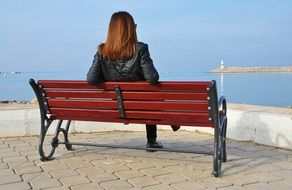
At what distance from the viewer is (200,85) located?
14.0 ft

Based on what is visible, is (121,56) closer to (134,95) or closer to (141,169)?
(134,95)

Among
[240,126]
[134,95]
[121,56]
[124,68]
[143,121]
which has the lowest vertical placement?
[240,126]

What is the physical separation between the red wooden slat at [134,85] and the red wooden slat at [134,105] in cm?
17

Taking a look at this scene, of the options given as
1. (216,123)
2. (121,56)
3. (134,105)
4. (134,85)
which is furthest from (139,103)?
(216,123)

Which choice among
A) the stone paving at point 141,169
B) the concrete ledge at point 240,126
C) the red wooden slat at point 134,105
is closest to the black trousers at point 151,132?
the stone paving at point 141,169

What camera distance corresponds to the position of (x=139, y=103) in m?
4.70

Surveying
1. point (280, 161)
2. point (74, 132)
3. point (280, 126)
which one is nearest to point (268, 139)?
point (280, 126)

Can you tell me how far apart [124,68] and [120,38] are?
33 centimetres

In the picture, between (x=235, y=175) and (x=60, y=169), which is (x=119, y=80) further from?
(x=235, y=175)

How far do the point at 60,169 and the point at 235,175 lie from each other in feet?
6.04

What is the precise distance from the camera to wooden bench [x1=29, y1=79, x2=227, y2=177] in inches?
173

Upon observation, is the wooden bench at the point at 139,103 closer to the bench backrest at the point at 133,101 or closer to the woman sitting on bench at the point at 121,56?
the bench backrest at the point at 133,101

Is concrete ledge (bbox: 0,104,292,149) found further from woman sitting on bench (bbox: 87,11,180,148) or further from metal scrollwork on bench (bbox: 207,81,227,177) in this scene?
woman sitting on bench (bbox: 87,11,180,148)

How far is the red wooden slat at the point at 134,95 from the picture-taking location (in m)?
4.41
